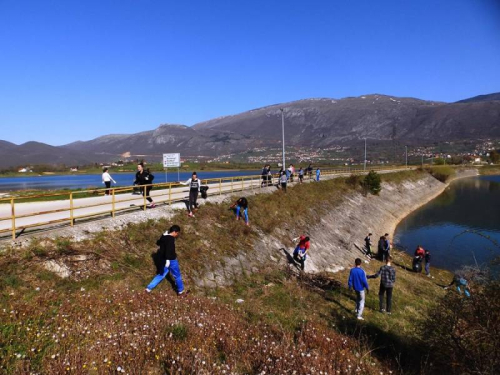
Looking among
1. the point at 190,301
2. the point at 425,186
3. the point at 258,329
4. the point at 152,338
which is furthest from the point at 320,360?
the point at 425,186

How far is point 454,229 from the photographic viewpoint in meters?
34.5

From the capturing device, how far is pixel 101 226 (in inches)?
456

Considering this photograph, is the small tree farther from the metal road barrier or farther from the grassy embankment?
the grassy embankment

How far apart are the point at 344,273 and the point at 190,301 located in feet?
38.1

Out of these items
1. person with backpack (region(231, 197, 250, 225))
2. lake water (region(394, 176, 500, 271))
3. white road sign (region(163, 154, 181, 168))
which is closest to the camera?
person with backpack (region(231, 197, 250, 225))

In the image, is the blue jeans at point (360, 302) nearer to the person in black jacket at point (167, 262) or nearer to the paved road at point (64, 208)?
the person in black jacket at point (167, 262)

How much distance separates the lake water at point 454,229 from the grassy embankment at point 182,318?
30.4 ft

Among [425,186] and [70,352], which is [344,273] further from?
[425,186]

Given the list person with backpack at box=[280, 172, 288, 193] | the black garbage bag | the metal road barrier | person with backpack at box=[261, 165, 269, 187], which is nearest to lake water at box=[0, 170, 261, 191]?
the metal road barrier

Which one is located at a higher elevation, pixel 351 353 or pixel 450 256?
pixel 351 353

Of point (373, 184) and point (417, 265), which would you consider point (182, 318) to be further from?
point (373, 184)

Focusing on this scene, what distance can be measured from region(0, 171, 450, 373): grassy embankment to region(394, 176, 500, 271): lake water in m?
9.25

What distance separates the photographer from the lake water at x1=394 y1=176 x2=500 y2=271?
79.4 ft

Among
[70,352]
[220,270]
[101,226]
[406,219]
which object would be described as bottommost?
[406,219]
